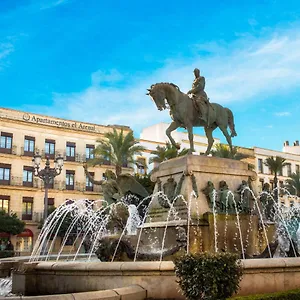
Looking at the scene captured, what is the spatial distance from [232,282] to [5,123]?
1745 inches

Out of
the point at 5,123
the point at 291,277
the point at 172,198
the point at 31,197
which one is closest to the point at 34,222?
the point at 31,197

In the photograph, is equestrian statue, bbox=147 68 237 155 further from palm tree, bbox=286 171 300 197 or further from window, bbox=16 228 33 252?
palm tree, bbox=286 171 300 197

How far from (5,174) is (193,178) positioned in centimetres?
3871

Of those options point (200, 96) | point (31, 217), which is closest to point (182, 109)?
point (200, 96)

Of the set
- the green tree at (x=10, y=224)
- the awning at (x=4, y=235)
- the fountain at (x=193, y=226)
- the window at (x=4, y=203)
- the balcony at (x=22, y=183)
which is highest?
the balcony at (x=22, y=183)

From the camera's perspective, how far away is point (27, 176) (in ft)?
161

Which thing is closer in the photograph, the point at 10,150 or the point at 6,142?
the point at 6,142

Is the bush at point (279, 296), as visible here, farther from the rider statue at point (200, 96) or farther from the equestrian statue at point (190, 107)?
the rider statue at point (200, 96)

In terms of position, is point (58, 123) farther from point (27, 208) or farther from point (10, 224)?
point (10, 224)

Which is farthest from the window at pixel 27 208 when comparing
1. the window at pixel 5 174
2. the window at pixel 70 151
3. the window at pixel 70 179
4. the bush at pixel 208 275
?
the bush at pixel 208 275

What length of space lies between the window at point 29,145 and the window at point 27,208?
4684 millimetres

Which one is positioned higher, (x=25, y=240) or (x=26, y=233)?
(x=26, y=233)

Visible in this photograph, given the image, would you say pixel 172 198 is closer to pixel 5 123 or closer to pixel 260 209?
pixel 260 209

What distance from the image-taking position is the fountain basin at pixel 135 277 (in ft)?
25.9
